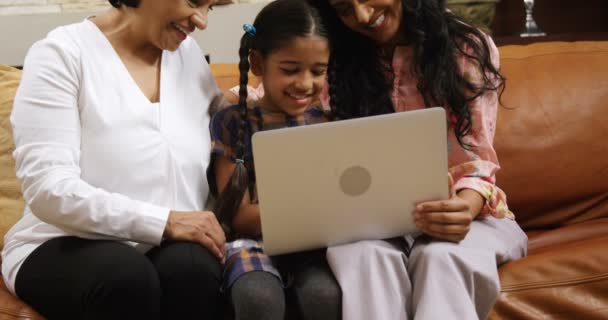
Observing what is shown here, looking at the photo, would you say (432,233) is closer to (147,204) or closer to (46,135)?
(147,204)

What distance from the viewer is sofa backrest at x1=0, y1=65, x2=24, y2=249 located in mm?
1542

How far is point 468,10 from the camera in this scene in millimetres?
2295

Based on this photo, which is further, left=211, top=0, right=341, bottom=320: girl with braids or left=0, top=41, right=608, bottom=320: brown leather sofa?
left=0, top=41, right=608, bottom=320: brown leather sofa

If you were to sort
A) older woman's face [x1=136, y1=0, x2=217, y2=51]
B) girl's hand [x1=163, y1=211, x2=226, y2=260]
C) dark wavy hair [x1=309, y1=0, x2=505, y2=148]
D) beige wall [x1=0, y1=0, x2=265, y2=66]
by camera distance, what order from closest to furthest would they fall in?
girl's hand [x1=163, y1=211, x2=226, y2=260] → older woman's face [x1=136, y1=0, x2=217, y2=51] → dark wavy hair [x1=309, y1=0, x2=505, y2=148] → beige wall [x1=0, y1=0, x2=265, y2=66]

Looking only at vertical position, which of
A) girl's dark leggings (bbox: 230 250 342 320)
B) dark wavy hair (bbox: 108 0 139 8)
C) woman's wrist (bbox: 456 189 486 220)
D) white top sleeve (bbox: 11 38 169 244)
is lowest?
girl's dark leggings (bbox: 230 250 342 320)

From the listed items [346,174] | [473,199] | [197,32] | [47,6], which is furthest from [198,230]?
[47,6]

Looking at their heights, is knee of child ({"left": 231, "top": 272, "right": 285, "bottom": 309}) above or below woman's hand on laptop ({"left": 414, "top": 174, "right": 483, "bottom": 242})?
below

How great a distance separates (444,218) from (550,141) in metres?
0.61

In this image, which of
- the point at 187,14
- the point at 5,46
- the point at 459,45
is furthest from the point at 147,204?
the point at 5,46

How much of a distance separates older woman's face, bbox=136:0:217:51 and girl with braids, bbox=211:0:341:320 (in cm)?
12

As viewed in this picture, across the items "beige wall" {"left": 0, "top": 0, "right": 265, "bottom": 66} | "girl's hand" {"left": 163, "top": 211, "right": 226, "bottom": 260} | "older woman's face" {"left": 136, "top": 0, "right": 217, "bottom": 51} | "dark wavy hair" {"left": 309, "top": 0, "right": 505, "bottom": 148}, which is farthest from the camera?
"beige wall" {"left": 0, "top": 0, "right": 265, "bottom": 66}

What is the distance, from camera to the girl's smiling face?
4.59 feet

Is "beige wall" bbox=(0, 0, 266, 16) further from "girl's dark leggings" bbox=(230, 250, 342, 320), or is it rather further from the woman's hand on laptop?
the woman's hand on laptop

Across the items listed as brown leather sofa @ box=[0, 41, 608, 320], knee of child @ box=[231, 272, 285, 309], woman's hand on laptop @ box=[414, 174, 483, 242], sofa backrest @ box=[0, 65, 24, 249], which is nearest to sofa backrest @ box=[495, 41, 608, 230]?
brown leather sofa @ box=[0, 41, 608, 320]
